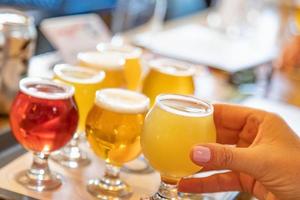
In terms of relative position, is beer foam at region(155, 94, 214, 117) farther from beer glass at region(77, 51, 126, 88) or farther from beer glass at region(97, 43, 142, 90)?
beer glass at region(97, 43, 142, 90)

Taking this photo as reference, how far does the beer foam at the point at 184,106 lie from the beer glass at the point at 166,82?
26 centimetres

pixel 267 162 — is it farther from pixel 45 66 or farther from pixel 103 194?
pixel 45 66

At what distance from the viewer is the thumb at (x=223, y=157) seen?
0.99m

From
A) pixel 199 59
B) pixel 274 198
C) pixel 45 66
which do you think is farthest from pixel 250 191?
pixel 199 59

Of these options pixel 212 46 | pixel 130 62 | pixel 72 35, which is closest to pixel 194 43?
pixel 212 46

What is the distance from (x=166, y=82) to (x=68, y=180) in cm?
33

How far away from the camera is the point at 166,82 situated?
1403mm

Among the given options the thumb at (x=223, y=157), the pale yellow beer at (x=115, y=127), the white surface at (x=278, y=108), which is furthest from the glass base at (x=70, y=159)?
the white surface at (x=278, y=108)

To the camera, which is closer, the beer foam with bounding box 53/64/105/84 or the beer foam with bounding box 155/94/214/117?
the beer foam with bounding box 155/94/214/117

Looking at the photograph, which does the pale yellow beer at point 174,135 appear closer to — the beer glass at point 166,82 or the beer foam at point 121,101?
the beer foam at point 121,101

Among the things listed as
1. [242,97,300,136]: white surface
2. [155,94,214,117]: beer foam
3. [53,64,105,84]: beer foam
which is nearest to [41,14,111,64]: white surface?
[53,64,105,84]: beer foam

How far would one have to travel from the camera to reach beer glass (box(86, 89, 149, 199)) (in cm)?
111

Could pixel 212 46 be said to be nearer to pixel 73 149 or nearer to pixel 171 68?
pixel 171 68

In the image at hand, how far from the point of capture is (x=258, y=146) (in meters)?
1.08
